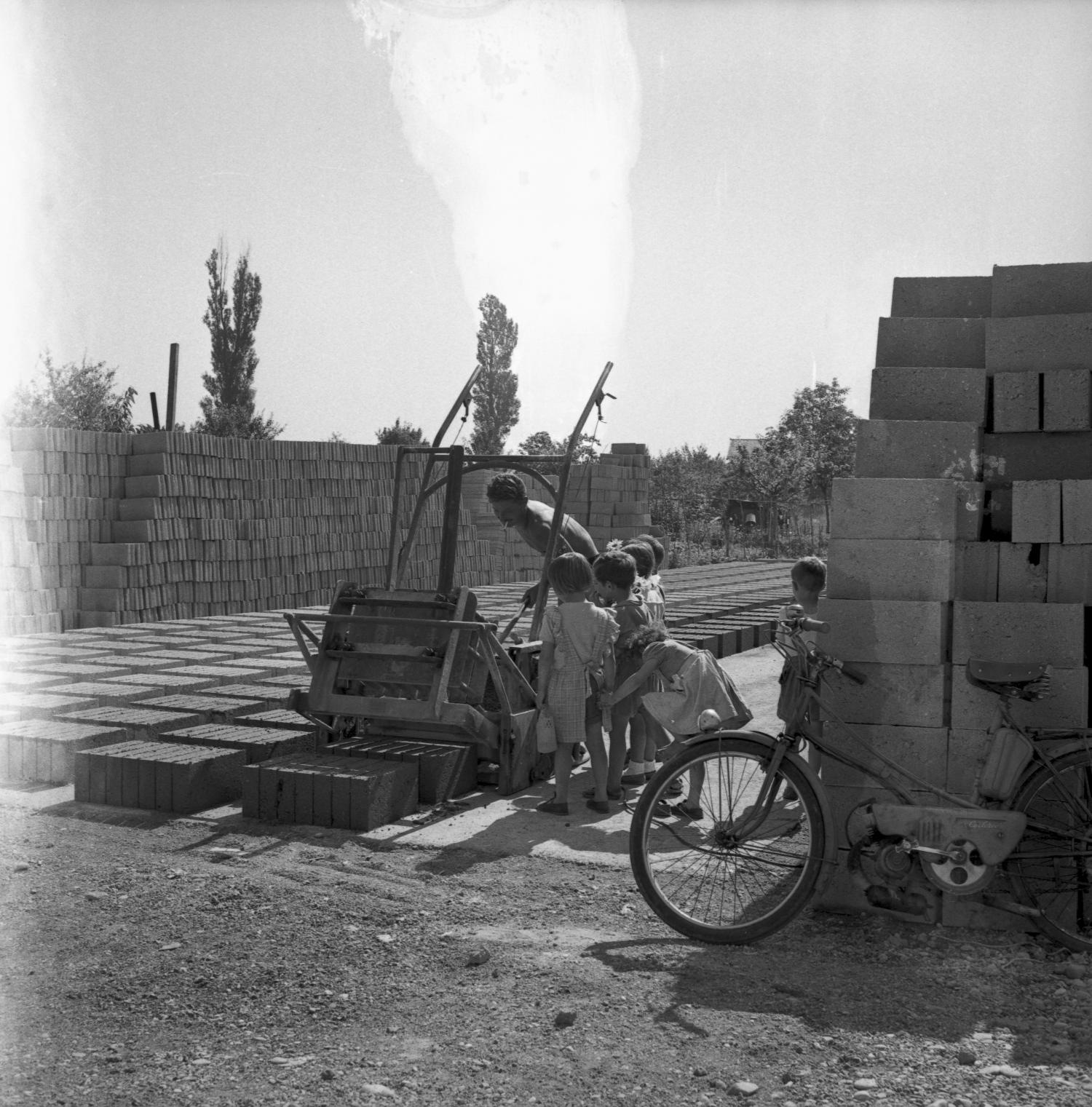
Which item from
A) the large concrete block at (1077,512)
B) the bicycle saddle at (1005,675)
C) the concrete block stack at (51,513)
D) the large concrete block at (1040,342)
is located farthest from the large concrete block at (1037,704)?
the concrete block stack at (51,513)

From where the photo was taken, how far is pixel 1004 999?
3.69m

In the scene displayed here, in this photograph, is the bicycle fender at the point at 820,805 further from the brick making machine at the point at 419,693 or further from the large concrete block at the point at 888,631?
the brick making machine at the point at 419,693

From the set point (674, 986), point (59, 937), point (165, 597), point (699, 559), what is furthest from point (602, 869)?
point (699, 559)

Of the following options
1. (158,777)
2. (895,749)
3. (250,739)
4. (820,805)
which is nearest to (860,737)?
(895,749)

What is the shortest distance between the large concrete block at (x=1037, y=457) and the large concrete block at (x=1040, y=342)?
0.91ft

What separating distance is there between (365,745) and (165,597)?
9.46 m

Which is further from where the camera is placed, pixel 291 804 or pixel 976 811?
pixel 291 804

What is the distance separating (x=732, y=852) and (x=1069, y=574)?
1.60 meters

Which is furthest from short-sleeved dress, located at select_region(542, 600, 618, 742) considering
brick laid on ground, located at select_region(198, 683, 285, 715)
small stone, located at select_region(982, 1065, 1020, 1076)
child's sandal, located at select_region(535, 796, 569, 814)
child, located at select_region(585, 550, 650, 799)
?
small stone, located at select_region(982, 1065, 1020, 1076)

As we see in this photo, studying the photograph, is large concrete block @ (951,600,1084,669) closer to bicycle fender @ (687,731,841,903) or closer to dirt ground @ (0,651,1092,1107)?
bicycle fender @ (687,731,841,903)

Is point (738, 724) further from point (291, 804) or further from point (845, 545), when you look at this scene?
point (291, 804)

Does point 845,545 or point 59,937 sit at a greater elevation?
point 845,545

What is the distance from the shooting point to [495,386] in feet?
130

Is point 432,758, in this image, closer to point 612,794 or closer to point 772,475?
point 612,794
